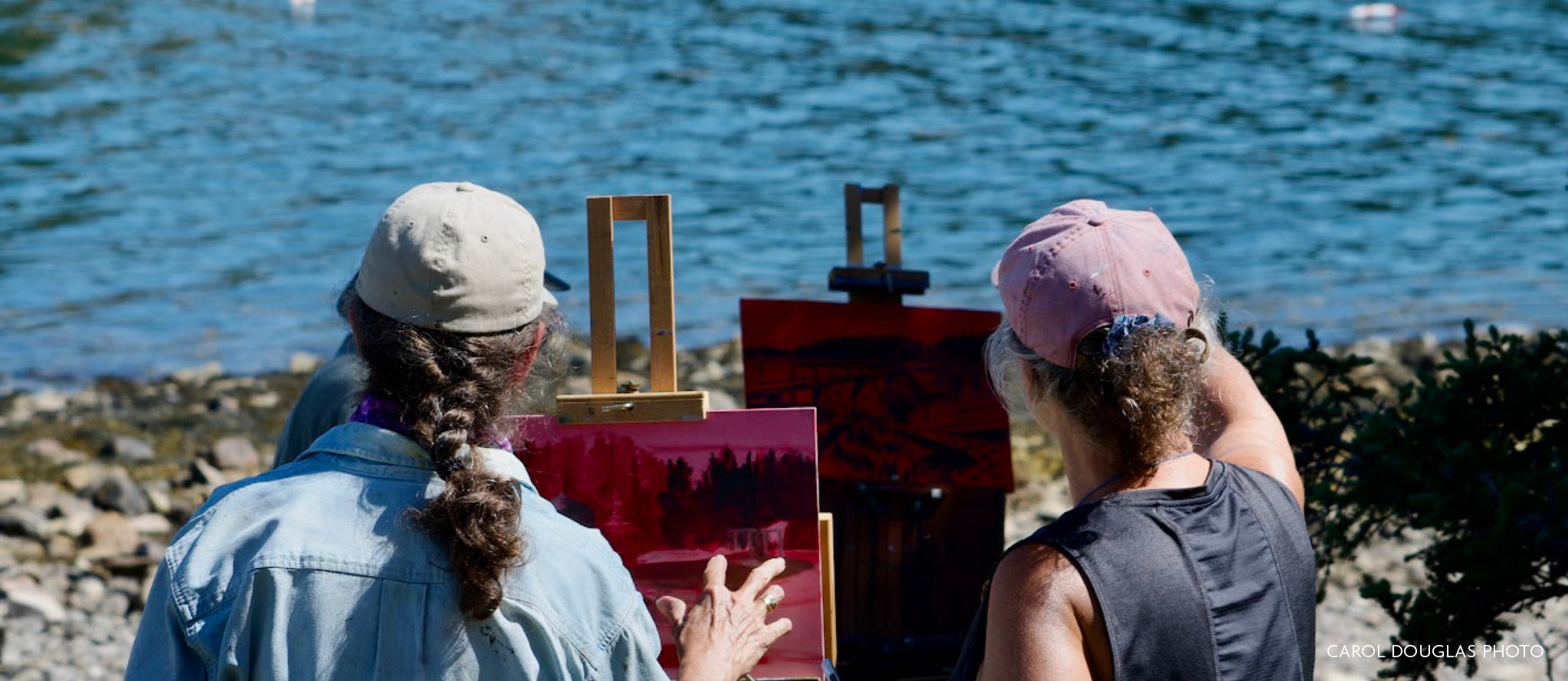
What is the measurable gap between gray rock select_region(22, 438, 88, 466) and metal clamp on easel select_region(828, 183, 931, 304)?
458 cm

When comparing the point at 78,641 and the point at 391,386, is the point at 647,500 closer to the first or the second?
the point at 391,386

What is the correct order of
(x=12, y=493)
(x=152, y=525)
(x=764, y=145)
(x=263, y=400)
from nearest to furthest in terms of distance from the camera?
(x=152, y=525) → (x=12, y=493) → (x=263, y=400) → (x=764, y=145)

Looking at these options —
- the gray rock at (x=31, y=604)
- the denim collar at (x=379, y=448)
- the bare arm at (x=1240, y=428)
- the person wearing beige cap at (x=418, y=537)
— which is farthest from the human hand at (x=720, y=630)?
the gray rock at (x=31, y=604)

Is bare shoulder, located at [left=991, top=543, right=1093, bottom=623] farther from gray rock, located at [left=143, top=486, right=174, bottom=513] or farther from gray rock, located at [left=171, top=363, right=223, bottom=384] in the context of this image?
gray rock, located at [left=171, top=363, right=223, bottom=384]

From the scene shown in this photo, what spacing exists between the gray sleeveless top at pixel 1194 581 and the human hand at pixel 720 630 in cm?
40

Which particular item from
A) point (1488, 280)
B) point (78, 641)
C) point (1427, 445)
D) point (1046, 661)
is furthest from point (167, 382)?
point (1488, 280)

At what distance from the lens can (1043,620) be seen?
1740mm

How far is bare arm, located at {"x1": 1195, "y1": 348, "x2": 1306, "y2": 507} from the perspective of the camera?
83.5 inches

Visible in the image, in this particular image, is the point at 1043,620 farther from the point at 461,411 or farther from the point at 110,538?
the point at 110,538

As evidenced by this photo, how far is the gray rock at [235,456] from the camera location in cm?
653

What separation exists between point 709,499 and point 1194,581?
1.26 meters

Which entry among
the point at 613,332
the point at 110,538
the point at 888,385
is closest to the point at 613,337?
the point at 613,332

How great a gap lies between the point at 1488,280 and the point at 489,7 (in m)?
15.5

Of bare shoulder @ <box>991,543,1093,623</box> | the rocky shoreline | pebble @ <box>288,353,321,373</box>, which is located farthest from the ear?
pebble @ <box>288,353,321,373</box>
